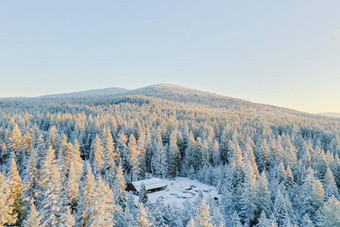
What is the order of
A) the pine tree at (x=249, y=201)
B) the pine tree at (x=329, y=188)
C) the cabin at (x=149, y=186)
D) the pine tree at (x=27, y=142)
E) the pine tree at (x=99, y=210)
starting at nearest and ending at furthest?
the pine tree at (x=99, y=210), the pine tree at (x=249, y=201), the pine tree at (x=329, y=188), the cabin at (x=149, y=186), the pine tree at (x=27, y=142)

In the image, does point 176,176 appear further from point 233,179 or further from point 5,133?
point 5,133

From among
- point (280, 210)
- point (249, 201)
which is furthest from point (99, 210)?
point (280, 210)

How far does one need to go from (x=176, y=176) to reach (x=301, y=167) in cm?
3682

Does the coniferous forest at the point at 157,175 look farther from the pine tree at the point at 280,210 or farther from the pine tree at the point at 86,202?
the pine tree at the point at 280,210

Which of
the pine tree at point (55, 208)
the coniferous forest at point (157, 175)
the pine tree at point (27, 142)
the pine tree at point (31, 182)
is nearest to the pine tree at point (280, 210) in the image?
the coniferous forest at point (157, 175)

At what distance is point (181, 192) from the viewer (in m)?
57.0

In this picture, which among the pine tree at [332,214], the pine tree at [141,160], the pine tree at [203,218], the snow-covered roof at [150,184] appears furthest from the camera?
the pine tree at [141,160]

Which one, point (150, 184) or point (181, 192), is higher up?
point (150, 184)

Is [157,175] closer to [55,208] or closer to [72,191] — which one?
[72,191]

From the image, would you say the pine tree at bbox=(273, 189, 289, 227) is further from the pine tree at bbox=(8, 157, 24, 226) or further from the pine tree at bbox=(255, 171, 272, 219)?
the pine tree at bbox=(8, 157, 24, 226)

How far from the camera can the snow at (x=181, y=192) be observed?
52.0 metres

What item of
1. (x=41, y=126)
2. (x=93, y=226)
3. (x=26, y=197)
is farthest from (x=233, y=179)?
(x=41, y=126)

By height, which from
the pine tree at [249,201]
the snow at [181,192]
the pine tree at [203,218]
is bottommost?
the snow at [181,192]

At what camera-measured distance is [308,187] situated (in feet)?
138
